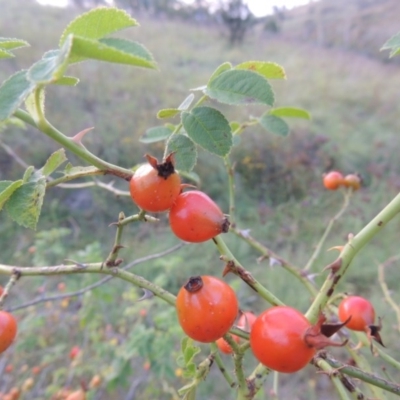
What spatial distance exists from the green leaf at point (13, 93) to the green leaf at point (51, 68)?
3cm

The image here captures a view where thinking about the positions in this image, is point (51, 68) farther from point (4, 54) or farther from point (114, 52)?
point (4, 54)

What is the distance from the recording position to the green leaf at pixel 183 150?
2.66ft

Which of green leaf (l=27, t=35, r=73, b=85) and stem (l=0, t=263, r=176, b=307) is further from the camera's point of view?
stem (l=0, t=263, r=176, b=307)

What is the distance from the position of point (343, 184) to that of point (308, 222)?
16.1 ft

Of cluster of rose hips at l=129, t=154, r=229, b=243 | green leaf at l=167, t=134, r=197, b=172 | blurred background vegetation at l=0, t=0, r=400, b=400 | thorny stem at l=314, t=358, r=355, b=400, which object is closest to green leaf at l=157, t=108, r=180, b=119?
green leaf at l=167, t=134, r=197, b=172

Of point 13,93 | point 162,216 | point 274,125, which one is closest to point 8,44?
point 13,93

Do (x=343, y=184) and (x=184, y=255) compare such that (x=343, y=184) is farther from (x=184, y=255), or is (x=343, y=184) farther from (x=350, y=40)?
(x=350, y=40)

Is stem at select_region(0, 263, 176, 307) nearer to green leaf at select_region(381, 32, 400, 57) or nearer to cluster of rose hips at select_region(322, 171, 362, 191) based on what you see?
green leaf at select_region(381, 32, 400, 57)

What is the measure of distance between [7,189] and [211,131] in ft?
1.34

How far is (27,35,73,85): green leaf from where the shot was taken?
51cm

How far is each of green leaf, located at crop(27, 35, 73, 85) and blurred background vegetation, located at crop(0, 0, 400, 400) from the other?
1301 mm

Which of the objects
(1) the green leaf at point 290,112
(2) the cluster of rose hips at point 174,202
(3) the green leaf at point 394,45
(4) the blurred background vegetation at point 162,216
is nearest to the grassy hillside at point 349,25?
(4) the blurred background vegetation at point 162,216

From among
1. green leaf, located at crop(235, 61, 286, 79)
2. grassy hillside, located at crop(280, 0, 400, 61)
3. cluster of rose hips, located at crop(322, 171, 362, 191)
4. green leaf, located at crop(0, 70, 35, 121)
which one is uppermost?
green leaf, located at crop(235, 61, 286, 79)

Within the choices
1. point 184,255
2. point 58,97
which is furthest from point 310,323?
point 58,97
